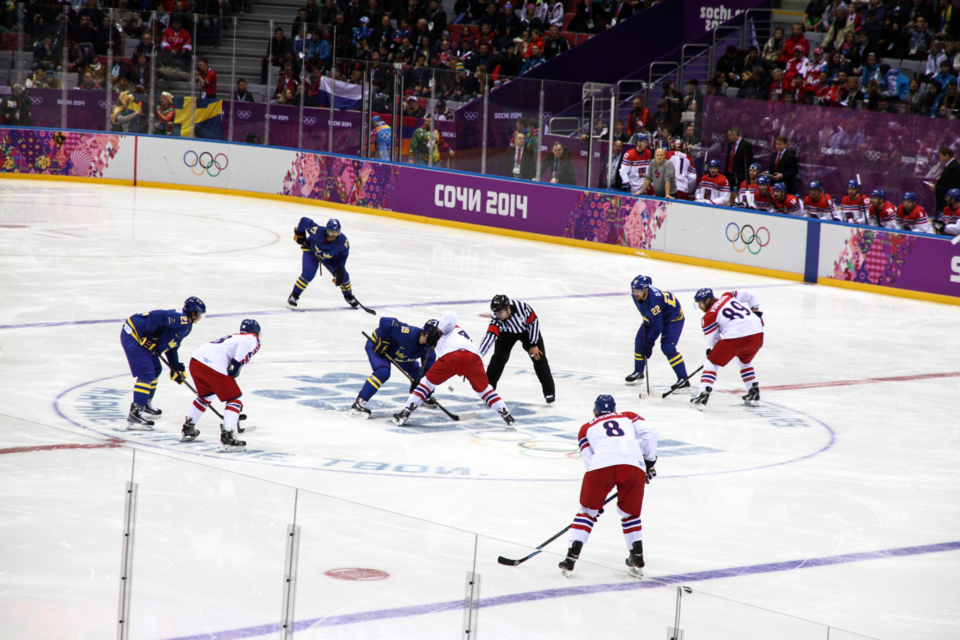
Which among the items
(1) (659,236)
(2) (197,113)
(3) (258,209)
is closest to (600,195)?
(1) (659,236)

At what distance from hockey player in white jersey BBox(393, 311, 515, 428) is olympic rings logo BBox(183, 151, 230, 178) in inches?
594

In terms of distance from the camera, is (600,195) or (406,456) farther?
(600,195)

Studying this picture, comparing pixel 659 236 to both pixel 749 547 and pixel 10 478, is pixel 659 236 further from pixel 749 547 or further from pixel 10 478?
pixel 10 478

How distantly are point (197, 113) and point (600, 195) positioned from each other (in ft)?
27.6

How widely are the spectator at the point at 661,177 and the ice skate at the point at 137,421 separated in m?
11.0

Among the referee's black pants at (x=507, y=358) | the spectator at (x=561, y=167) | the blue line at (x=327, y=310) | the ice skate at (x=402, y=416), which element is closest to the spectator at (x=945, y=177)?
the blue line at (x=327, y=310)

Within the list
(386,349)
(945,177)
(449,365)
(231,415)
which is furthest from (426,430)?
(945,177)

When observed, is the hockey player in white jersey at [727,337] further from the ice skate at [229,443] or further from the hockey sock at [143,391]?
the hockey sock at [143,391]

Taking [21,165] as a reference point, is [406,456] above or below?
below

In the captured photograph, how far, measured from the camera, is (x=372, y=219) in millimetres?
21062

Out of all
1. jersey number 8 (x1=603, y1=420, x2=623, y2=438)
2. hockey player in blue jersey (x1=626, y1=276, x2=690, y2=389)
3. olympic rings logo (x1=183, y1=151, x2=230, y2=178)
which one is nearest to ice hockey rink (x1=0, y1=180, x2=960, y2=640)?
hockey player in blue jersey (x1=626, y1=276, x2=690, y2=389)

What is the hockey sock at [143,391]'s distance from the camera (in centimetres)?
845

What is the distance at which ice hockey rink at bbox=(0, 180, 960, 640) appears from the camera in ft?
13.5

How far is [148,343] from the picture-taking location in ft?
27.6
